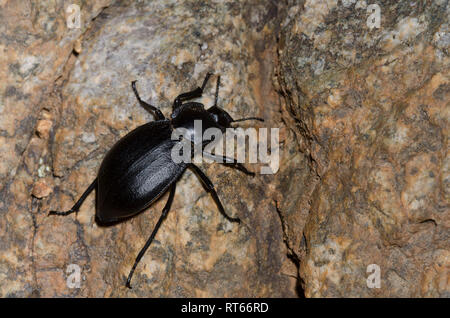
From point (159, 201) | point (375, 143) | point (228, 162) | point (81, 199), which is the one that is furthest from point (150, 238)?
point (375, 143)

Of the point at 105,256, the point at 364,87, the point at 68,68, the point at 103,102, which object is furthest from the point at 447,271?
the point at 68,68

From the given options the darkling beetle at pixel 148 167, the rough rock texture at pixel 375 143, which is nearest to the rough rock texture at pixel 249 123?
the rough rock texture at pixel 375 143

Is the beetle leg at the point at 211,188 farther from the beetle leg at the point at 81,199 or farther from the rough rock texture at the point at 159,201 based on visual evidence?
the beetle leg at the point at 81,199

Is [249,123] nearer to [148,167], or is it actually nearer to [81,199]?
[148,167]

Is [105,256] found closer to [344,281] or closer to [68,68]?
[68,68]

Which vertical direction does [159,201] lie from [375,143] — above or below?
below

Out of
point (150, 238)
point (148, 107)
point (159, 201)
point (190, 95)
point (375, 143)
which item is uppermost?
point (190, 95)

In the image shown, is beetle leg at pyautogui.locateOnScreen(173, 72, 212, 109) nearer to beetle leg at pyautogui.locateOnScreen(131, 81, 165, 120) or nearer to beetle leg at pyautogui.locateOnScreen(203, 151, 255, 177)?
beetle leg at pyautogui.locateOnScreen(131, 81, 165, 120)
